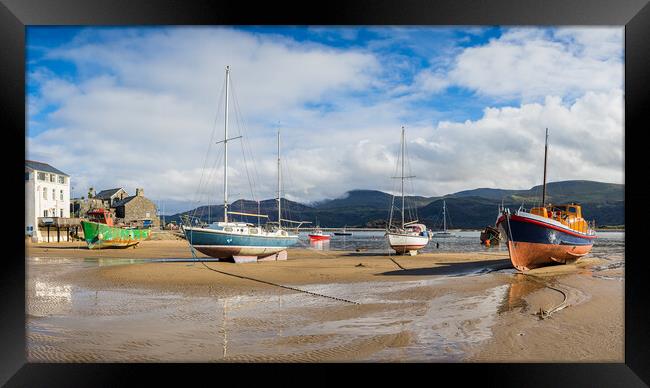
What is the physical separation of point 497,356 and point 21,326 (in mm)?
5606

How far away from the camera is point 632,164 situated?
5324 mm

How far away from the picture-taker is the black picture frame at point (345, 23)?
4941 millimetres

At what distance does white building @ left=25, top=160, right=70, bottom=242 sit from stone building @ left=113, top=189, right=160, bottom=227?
37.6ft

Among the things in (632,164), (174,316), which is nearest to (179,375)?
→ (174,316)

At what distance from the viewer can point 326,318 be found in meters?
7.86

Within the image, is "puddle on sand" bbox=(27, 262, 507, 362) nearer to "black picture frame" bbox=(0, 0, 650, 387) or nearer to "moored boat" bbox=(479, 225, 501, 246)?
"black picture frame" bbox=(0, 0, 650, 387)

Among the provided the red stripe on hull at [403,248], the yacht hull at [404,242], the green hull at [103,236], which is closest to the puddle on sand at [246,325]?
the yacht hull at [404,242]

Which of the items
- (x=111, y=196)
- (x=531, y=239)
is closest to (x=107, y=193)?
(x=111, y=196)

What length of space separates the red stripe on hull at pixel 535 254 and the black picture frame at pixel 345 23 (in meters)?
9.87

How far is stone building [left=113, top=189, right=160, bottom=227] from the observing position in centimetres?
4441

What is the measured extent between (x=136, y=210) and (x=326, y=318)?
4180cm

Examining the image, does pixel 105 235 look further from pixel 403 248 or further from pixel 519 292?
pixel 519 292

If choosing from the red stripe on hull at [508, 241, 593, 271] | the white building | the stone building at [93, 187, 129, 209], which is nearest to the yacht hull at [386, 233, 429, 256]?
the red stripe on hull at [508, 241, 593, 271]

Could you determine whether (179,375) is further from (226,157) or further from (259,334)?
(226,157)
